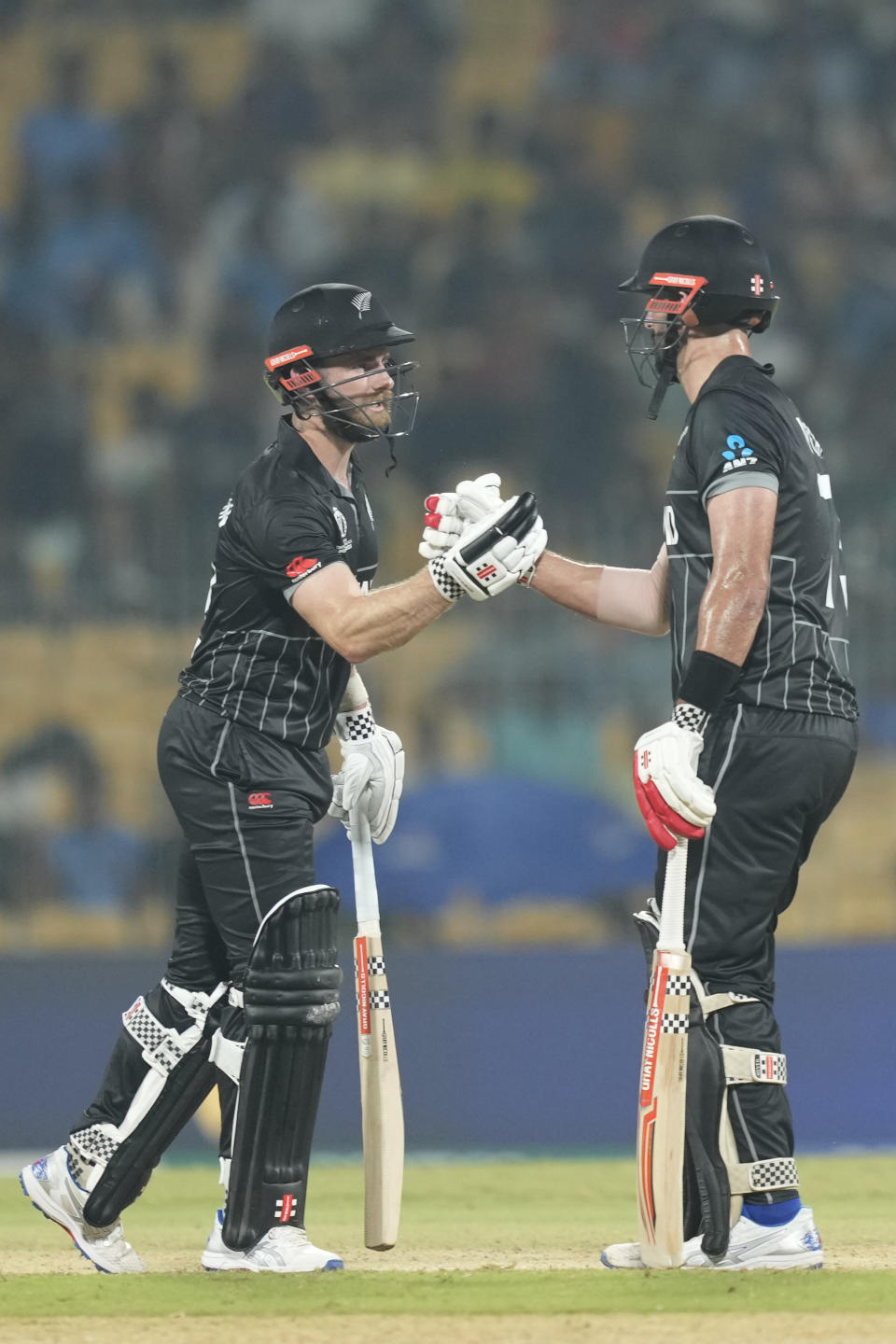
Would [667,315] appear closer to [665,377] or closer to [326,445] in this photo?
[665,377]

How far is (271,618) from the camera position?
3576 millimetres

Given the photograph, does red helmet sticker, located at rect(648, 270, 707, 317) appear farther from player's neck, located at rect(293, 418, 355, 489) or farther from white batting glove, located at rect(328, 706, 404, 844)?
white batting glove, located at rect(328, 706, 404, 844)

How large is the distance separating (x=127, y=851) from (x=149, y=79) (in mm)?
4441

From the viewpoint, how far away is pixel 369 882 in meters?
3.79

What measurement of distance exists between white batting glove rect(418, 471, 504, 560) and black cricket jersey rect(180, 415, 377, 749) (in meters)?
0.17

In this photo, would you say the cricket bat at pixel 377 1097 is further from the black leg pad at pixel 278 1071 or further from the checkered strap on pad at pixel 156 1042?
the checkered strap on pad at pixel 156 1042

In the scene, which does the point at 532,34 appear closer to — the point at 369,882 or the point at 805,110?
the point at 805,110

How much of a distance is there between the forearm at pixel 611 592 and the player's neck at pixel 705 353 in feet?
1.24

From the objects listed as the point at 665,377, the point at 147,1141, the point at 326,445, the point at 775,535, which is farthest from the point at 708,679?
the point at 147,1141

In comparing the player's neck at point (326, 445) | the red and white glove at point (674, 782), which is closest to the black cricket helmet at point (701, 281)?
the player's neck at point (326, 445)

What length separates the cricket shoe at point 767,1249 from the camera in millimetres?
3293

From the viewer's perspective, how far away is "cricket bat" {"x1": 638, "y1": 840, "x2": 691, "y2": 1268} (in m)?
3.21

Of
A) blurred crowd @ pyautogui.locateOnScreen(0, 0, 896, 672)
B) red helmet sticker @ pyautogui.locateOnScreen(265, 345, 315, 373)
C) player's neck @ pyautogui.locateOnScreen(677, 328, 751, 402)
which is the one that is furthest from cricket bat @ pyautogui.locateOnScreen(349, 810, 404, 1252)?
blurred crowd @ pyautogui.locateOnScreen(0, 0, 896, 672)

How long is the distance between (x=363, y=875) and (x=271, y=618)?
55 cm
